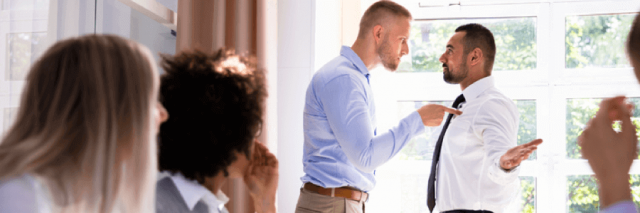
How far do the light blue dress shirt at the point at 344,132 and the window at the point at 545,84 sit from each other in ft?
Result: 3.54

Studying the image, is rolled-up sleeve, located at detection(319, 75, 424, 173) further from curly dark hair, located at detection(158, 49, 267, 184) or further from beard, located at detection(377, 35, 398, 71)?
curly dark hair, located at detection(158, 49, 267, 184)

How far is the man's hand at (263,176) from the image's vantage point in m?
1.10

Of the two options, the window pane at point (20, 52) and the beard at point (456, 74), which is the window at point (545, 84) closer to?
the beard at point (456, 74)

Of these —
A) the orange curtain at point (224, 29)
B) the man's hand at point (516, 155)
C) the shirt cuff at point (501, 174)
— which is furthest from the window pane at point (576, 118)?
the orange curtain at point (224, 29)

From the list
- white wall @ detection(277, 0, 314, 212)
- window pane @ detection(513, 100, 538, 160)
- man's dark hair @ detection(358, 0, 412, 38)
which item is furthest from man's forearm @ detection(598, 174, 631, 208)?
window pane @ detection(513, 100, 538, 160)

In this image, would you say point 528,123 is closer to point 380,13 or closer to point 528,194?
point 528,194

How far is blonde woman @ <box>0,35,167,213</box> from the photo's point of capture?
0.58 metres

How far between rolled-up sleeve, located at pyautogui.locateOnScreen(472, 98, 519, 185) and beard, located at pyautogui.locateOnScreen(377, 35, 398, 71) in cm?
40

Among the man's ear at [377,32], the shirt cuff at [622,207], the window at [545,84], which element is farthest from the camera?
the window at [545,84]

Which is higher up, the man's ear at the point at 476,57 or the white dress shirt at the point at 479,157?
the man's ear at the point at 476,57

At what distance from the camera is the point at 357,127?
58.3 inches

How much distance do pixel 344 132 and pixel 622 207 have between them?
0.88 m

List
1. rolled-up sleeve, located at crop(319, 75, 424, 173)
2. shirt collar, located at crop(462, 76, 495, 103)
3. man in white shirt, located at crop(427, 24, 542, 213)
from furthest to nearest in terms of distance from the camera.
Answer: shirt collar, located at crop(462, 76, 495, 103) → man in white shirt, located at crop(427, 24, 542, 213) → rolled-up sleeve, located at crop(319, 75, 424, 173)

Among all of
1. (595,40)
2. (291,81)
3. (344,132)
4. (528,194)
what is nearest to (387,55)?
(344,132)
